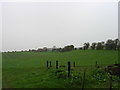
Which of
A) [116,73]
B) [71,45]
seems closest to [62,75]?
[116,73]

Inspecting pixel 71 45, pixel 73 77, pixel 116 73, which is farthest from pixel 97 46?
pixel 73 77

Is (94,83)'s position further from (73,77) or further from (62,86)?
(62,86)

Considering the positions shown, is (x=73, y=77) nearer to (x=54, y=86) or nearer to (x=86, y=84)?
(x=86, y=84)

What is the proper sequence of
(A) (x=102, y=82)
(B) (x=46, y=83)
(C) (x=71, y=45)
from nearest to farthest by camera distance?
(B) (x=46, y=83)
(A) (x=102, y=82)
(C) (x=71, y=45)

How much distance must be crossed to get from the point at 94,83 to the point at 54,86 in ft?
13.1

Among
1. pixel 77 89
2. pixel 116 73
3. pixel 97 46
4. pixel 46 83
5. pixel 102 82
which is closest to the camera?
pixel 77 89

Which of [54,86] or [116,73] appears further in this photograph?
[116,73]

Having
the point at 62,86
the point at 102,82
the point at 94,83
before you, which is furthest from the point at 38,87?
the point at 102,82

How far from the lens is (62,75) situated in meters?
16.7

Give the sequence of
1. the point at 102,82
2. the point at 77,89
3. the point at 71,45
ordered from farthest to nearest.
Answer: the point at 71,45 < the point at 102,82 < the point at 77,89

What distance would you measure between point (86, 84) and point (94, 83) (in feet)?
3.12

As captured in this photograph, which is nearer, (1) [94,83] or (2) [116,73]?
(1) [94,83]

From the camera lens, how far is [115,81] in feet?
53.6

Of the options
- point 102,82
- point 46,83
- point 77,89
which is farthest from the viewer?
point 102,82
